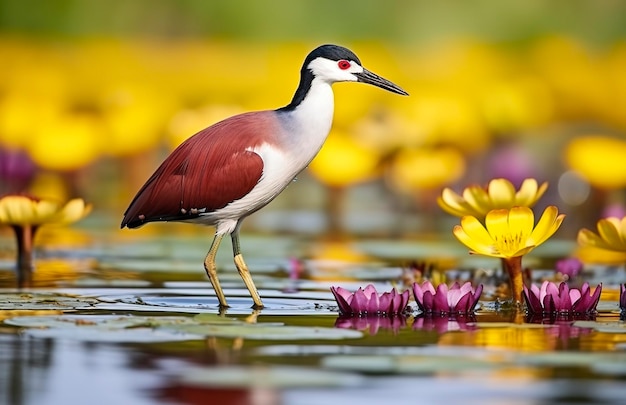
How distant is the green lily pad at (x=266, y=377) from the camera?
17.0 ft

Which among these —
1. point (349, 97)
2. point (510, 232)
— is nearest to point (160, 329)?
point (510, 232)

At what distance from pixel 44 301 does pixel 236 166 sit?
116 centimetres

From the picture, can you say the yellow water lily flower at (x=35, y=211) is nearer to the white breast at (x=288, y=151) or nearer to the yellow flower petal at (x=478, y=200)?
the white breast at (x=288, y=151)

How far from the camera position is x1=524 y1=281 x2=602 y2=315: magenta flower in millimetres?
7105

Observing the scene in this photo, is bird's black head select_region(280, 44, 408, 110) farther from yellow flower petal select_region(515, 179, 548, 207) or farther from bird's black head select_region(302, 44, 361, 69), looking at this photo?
yellow flower petal select_region(515, 179, 548, 207)

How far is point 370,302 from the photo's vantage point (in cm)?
699

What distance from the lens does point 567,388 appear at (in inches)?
205

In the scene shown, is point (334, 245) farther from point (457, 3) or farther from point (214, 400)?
point (457, 3)

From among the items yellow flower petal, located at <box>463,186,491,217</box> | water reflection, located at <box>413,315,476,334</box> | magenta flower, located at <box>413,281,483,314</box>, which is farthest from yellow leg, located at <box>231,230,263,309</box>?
yellow flower petal, located at <box>463,186,491,217</box>

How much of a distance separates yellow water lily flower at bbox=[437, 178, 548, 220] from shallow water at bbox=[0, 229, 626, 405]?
0.49 meters

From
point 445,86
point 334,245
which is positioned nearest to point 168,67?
point 445,86

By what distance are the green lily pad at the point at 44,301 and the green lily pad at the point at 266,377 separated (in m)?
1.96

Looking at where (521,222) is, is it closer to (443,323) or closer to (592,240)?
(592,240)

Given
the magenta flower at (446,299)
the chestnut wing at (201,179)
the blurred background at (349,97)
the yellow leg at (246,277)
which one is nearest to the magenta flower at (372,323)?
the magenta flower at (446,299)
